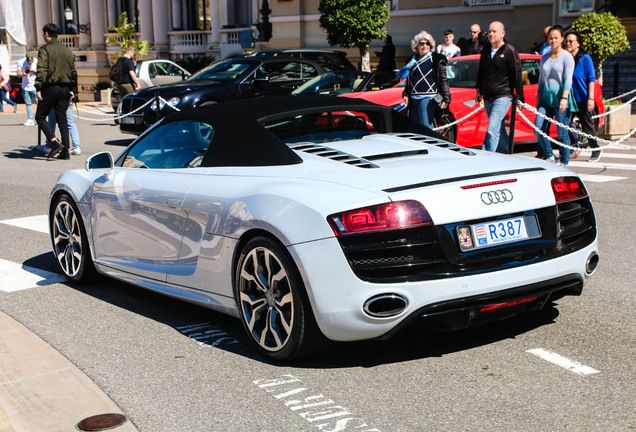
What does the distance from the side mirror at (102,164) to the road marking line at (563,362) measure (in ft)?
10.4

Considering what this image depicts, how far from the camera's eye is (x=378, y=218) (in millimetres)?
4270

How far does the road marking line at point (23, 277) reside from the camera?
671cm

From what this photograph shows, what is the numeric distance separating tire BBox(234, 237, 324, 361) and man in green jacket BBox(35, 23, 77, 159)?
10.5 m

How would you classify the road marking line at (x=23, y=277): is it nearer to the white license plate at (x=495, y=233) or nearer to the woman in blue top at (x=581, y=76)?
the white license plate at (x=495, y=233)

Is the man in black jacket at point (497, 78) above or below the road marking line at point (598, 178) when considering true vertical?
above

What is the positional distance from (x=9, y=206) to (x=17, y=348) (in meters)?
5.80

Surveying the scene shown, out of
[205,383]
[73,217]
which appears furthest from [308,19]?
[205,383]

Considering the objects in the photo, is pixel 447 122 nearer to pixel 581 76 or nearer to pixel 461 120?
pixel 461 120

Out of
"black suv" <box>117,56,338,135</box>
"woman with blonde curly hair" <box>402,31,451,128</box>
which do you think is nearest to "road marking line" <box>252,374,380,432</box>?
"woman with blonde curly hair" <box>402,31,451,128</box>

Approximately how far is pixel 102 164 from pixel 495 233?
3018mm

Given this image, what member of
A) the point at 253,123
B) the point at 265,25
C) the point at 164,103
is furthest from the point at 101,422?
the point at 265,25

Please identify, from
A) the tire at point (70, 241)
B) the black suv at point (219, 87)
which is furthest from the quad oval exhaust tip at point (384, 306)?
the black suv at point (219, 87)

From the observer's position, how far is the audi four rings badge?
4473 mm

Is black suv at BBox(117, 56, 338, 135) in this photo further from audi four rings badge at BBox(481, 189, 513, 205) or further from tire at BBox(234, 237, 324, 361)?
audi four rings badge at BBox(481, 189, 513, 205)
